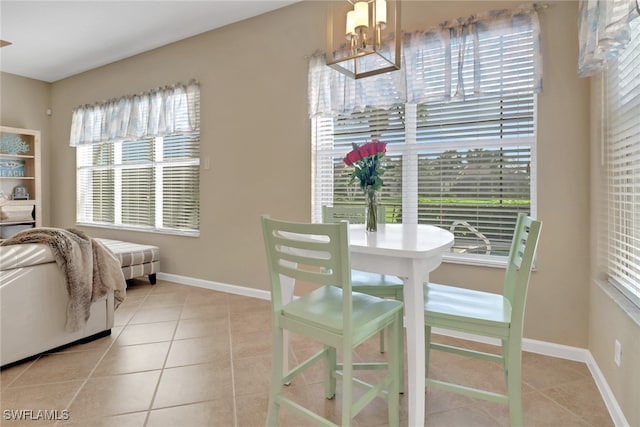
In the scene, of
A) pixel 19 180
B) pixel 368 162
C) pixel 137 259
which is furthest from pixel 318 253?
pixel 19 180

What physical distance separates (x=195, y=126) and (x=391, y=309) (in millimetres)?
3258

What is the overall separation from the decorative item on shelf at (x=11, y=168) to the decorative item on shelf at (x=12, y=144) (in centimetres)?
17

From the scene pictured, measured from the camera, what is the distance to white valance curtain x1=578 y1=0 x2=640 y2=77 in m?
1.43

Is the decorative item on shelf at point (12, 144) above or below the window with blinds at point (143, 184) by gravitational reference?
above

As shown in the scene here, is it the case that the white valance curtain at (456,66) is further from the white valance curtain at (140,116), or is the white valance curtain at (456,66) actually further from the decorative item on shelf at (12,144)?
the decorative item on shelf at (12,144)

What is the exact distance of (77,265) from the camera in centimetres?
228

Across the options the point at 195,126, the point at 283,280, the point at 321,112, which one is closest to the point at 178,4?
the point at 195,126

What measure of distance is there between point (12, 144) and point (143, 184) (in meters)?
2.26

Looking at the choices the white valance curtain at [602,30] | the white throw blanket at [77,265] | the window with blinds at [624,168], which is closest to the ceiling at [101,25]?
the white throw blanket at [77,265]

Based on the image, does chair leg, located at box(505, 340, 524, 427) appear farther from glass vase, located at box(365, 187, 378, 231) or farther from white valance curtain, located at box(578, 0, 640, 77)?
white valance curtain, located at box(578, 0, 640, 77)

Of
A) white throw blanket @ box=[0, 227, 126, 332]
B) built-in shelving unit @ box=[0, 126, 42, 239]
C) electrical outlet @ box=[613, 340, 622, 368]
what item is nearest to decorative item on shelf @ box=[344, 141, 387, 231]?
electrical outlet @ box=[613, 340, 622, 368]

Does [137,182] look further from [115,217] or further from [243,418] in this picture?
[243,418]

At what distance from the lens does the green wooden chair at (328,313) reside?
4.17 feet

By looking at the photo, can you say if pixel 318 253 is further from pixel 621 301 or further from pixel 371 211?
pixel 621 301
